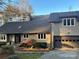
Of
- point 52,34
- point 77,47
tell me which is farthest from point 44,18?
point 77,47

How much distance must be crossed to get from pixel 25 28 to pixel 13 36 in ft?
9.44

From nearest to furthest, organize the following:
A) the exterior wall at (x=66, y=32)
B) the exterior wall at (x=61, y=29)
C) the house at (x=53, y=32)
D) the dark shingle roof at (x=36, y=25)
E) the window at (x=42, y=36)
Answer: the exterior wall at (x=66, y=32) < the house at (x=53, y=32) < the exterior wall at (x=61, y=29) < the dark shingle roof at (x=36, y=25) < the window at (x=42, y=36)

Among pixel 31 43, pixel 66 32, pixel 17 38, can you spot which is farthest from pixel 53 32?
pixel 17 38

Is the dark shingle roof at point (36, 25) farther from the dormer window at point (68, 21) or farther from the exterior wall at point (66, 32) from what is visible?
the exterior wall at point (66, 32)

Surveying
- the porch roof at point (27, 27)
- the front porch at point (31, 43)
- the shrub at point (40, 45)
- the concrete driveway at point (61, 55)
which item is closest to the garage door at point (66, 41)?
the front porch at point (31, 43)

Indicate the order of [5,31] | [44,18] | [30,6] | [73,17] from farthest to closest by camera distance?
Result: [30,6] → [44,18] → [5,31] → [73,17]

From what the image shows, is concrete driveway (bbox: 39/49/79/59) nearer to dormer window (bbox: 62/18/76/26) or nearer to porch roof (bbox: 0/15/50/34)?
dormer window (bbox: 62/18/76/26)

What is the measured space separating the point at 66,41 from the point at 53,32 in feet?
9.28

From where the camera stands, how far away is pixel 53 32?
3838cm

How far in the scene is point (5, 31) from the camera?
42.4 meters

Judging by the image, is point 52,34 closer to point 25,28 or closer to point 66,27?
point 66,27

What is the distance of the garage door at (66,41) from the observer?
124 feet

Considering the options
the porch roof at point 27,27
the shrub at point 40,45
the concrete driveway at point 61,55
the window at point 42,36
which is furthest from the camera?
the porch roof at point 27,27

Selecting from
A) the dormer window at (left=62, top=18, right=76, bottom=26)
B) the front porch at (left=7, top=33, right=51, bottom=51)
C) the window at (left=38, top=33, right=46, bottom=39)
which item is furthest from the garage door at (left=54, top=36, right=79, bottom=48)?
the window at (left=38, top=33, right=46, bottom=39)
